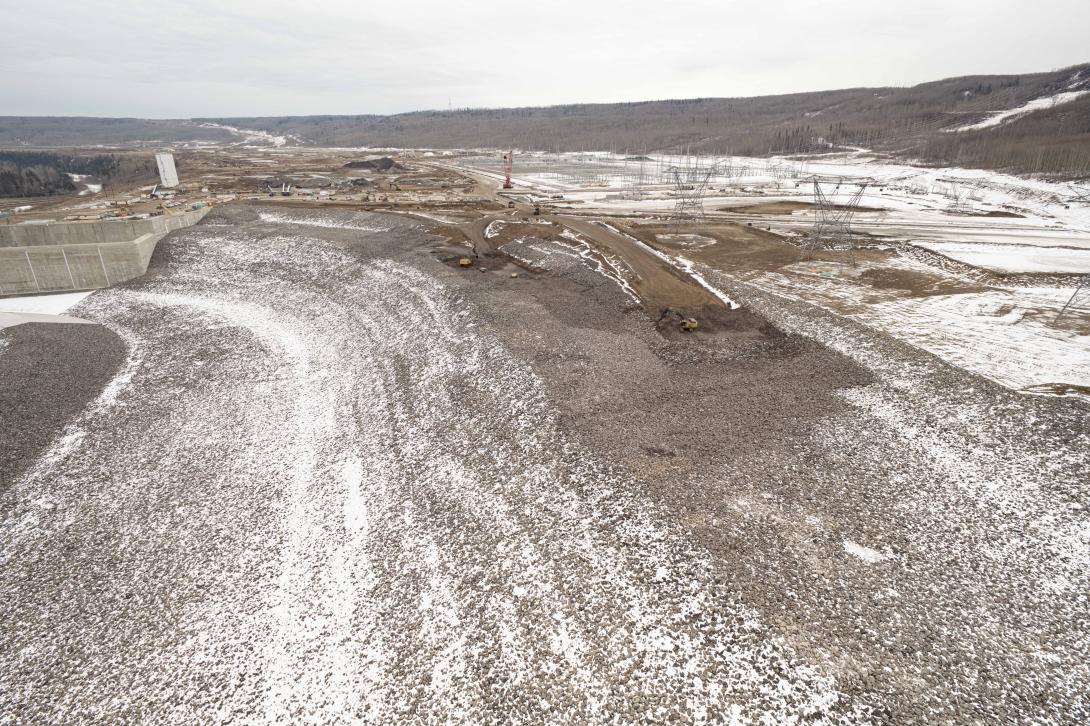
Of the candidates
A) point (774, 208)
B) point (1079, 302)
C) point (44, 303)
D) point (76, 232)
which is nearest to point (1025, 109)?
point (774, 208)

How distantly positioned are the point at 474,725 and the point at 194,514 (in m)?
13.3

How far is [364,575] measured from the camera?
14.6 m

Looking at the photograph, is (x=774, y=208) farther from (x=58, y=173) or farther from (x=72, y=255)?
(x=58, y=173)

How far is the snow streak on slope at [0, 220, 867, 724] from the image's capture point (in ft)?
36.6

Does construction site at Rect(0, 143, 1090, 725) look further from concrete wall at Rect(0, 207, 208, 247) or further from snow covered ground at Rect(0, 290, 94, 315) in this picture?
concrete wall at Rect(0, 207, 208, 247)

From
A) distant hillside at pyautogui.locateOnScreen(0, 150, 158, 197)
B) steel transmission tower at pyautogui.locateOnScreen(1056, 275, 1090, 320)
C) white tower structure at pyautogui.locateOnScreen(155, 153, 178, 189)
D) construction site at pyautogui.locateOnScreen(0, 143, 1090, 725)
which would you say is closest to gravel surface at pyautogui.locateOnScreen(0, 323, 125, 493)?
construction site at pyautogui.locateOnScreen(0, 143, 1090, 725)

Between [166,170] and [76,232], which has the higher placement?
[166,170]

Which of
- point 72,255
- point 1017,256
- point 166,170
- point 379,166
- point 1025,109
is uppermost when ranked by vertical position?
point 1025,109

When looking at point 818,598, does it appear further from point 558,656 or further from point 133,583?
point 133,583

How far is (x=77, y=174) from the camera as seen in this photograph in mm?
134500

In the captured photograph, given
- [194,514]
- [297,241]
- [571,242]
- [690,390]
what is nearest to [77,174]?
[297,241]

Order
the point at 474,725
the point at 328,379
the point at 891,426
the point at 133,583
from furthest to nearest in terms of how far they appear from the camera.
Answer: the point at 328,379 < the point at 891,426 < the point at 133,583 < the point at 474,725

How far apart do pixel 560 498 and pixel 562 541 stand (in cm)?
179

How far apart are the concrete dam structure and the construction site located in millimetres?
4058
